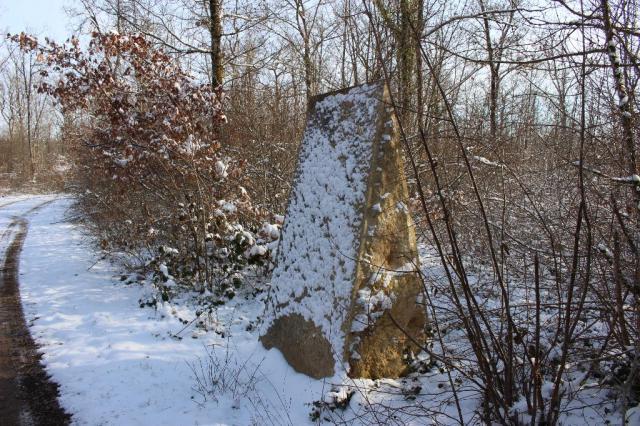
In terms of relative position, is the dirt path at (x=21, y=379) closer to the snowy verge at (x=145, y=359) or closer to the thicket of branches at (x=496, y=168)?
the snowy verge at (x=145, y=359)

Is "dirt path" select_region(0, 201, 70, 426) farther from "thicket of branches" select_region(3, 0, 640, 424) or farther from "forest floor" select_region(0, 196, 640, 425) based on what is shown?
"thicket of branches" select_region(3, 0, 640, 424)

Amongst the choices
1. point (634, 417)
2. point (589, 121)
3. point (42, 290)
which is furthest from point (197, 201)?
point (634, 417)

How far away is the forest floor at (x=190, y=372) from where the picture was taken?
135 inches

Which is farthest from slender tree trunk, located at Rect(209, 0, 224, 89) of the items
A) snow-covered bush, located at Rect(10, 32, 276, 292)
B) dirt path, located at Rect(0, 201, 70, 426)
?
dirt path, located at Rect(0, 201, 70, 426)

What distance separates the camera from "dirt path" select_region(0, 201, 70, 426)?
3.71 m

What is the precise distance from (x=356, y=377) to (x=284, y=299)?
1.06 metres

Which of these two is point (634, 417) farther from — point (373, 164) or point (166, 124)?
point (166, 124)

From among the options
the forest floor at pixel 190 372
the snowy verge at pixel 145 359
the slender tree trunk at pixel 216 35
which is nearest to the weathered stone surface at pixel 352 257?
the forest floor at pixel 190 372

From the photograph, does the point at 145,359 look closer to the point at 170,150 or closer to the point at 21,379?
the point at 21,379

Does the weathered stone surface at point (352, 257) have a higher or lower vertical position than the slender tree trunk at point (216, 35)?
lower

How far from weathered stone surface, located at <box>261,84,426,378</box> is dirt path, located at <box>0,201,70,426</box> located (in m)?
1.99

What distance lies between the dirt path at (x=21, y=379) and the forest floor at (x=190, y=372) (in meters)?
0.08

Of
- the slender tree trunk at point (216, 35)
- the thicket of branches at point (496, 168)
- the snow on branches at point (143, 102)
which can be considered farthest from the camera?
the slender tree trunk at point (216, 35)

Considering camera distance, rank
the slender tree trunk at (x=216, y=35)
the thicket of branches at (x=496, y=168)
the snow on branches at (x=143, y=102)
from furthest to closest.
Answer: the slender tree trunk at (x=216, y=35), the snow on branches at (x=143, y=102), the thicket of branches at (x=496, y=168)
